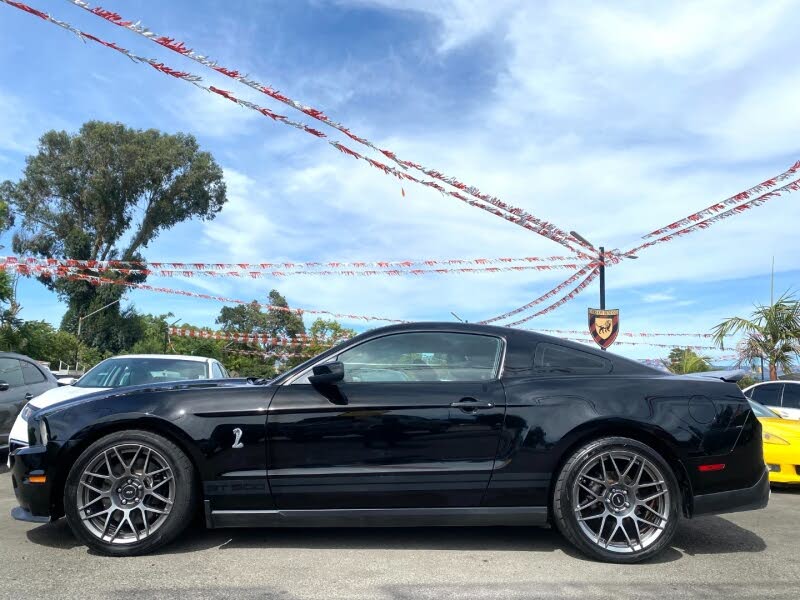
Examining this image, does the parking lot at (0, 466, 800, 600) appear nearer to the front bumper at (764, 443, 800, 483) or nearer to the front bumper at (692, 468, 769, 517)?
the front bumper at (692, 468, 769, 517)

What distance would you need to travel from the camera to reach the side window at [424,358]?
159 inches

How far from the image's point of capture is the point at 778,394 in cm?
929

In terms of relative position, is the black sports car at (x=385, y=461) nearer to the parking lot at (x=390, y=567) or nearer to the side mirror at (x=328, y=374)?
the side mirror at (x=328, y=374)

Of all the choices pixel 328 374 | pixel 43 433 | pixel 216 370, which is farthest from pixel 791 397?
pixel 43 433

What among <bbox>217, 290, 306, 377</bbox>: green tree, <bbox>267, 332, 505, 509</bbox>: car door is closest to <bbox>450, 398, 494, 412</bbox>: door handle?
<bbox>267, 332, 505, 509</bbox>: car door

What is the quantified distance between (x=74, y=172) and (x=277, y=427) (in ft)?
132

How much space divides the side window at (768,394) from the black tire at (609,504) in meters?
6.55

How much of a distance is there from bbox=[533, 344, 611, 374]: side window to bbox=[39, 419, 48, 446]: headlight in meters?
2.97

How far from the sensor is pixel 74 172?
38.5m

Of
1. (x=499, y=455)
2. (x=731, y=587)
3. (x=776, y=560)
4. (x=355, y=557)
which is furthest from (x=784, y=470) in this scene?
(x=355, y=557)

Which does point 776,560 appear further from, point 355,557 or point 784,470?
point 784,470

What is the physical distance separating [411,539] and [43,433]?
2.33 m

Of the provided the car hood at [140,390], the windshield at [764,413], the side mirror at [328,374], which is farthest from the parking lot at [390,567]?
the windshield at [764,413]

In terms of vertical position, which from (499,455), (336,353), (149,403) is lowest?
(499,455)
